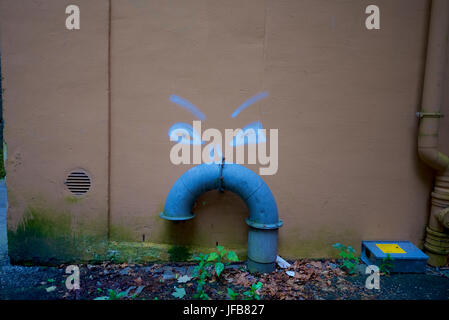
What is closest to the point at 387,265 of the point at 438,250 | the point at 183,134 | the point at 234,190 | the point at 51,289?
the point at 438,250

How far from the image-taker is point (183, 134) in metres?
3.45

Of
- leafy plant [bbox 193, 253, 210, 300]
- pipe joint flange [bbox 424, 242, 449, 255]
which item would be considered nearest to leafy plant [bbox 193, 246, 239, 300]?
leafy plant [bbox 193, 253, 210, 300]

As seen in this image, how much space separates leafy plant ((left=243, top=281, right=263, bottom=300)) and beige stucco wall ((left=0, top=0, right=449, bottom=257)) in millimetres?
644

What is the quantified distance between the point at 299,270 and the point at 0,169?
9852 mm

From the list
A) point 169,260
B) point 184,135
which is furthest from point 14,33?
point 169,260

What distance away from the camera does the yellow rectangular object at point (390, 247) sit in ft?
11.4

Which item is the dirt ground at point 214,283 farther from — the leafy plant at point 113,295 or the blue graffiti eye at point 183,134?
the blue graffiti eye at point 183,134

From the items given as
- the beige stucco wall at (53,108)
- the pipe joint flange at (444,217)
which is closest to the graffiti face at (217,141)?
the beige stucco wall at (53,108)

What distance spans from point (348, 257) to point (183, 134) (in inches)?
106

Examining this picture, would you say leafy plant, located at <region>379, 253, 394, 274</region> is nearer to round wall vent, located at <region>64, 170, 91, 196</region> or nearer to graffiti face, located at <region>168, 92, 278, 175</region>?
graffiti face, located at <region>168, 92, 278, 175</region>

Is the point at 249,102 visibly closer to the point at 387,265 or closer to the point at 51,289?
the point at 387,265

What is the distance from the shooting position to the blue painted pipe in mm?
3148

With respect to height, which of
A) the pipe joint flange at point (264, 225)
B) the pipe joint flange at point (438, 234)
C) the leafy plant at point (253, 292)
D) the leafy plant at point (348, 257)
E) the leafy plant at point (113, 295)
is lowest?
the leafy plant at point (113, 295)

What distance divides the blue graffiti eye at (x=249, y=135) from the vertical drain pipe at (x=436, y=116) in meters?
2.03
